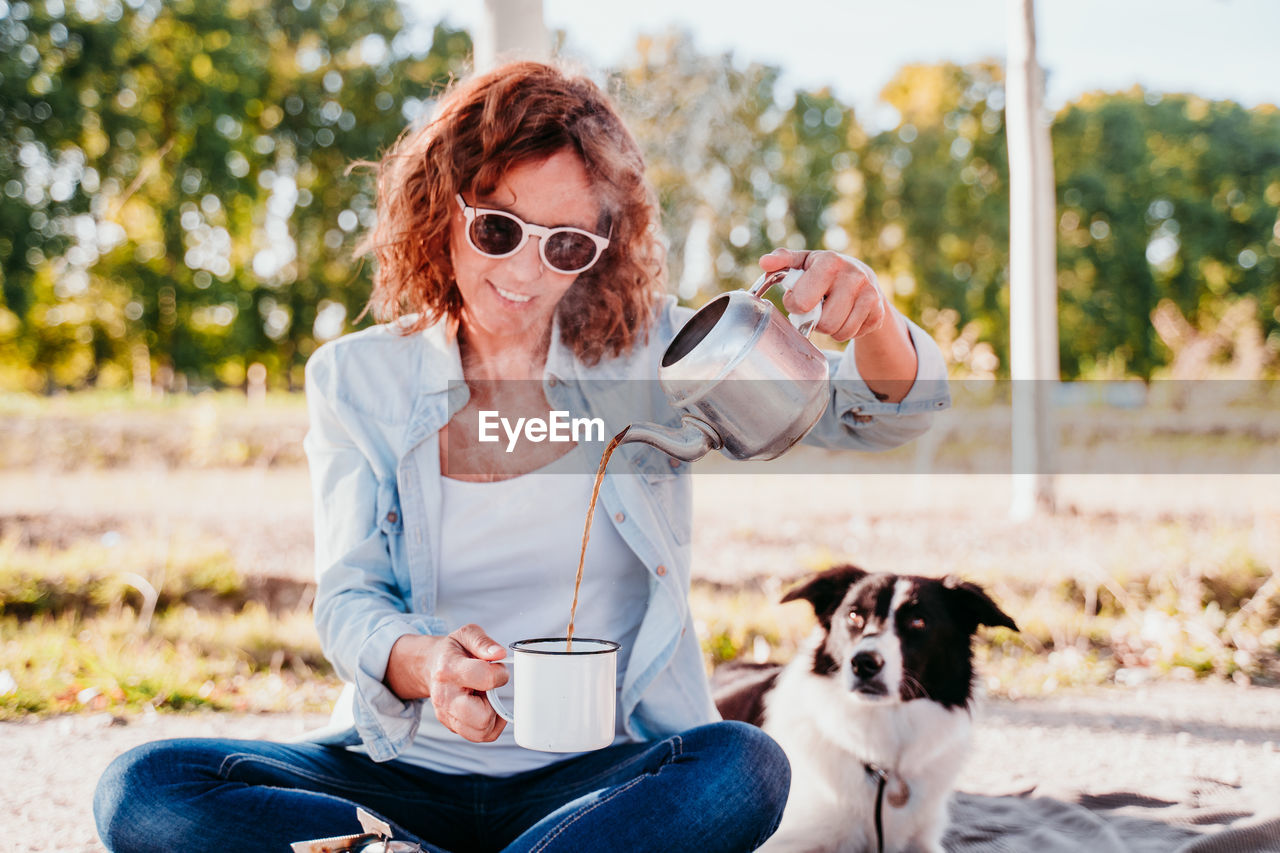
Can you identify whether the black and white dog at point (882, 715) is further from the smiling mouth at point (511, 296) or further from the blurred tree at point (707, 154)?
the blurred tree at point (707, 154)

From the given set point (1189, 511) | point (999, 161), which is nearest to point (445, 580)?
point (1189, 511)

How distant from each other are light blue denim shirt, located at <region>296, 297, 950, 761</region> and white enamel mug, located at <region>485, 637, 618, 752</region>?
427 millimetres

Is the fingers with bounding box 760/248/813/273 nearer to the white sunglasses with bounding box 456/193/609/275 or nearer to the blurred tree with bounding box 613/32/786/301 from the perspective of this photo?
the white sunglasses with bounding box 456/193/609/275

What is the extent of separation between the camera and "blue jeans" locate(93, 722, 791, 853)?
56.1 inches

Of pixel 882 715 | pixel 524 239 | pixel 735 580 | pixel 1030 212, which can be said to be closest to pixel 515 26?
pixel 524 239

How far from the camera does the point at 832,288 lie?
143cm

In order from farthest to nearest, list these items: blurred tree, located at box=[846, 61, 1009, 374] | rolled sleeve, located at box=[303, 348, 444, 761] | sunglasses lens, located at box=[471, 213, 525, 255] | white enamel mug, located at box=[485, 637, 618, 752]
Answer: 1. blurred tree, located at box=[846, 61, 1009, 374]
2. sunglasses lens, located at box=[471, 213, 525, 255]
3. rolled sleeve, located at box=[303, 348, 444, 761]
4. white enamel mug, located at box=[485, 637, 618, 752]

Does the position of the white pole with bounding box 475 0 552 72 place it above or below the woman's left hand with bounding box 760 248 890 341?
above

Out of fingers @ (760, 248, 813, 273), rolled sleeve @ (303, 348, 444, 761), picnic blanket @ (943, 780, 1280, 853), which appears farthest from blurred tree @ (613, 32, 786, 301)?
fingers @ (760, 248, 813, 273)

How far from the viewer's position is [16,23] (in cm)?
949

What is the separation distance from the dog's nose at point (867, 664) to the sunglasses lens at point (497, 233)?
1000 mm

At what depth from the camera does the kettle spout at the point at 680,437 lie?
1.36 metres

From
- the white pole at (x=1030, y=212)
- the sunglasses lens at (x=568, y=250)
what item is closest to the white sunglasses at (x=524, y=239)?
the sunglasses lens at (x=568, y=250)

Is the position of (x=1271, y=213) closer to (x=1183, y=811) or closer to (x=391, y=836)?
(x=1183, y=811)
